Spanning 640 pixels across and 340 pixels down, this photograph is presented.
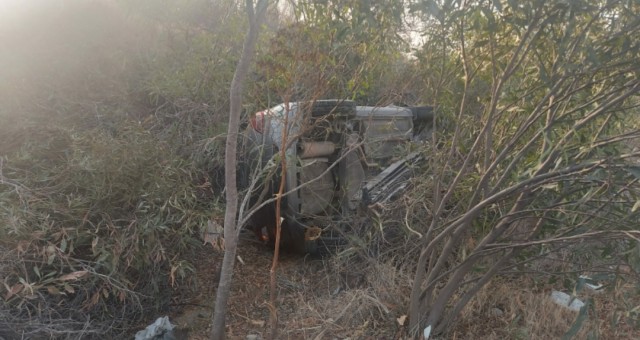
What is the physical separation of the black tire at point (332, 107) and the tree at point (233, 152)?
104 cm

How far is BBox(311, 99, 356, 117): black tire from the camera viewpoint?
13.3 feet

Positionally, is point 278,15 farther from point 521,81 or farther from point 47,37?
point 47,37

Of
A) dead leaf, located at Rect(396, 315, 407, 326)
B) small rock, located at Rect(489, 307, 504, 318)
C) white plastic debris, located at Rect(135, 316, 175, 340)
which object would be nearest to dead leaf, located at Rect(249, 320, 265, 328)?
white plastic debris, located at Rect(135, 316, 175, 340)

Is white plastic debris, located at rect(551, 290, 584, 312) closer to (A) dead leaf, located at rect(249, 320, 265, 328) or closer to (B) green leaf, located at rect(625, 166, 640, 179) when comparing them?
(B) green leaf, located at rect(625, 166, 640, 179)

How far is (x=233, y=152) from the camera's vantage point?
10.2 ft

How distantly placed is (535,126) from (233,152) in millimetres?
1947

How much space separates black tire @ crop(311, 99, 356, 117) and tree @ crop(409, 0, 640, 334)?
0.92 meters

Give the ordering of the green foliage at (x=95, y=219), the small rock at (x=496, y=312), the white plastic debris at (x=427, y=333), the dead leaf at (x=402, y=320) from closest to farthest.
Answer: the green foliage at (x=95, y=219) < the white plastic debris at (x=427, y=333) < the dead leaf at (x=402, y=320) < the small rock at (x=496, y=312)

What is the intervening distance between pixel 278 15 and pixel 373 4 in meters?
1.62

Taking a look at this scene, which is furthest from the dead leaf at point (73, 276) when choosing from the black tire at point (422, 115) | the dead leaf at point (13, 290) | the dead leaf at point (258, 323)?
the black tire at point (422, 115)

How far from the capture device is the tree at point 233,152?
9.32ft

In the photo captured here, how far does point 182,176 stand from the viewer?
431cm

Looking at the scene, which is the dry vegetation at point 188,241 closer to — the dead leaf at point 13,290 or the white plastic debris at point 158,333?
the dead leaf at point 13,290

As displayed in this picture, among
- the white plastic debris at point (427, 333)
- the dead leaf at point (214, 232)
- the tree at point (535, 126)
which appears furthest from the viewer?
the dead leaf at point (214, 232)
